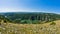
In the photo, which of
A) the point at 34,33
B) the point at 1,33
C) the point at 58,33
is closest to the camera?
the point at 1,33

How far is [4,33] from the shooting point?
710 centimetres

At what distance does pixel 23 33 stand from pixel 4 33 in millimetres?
913

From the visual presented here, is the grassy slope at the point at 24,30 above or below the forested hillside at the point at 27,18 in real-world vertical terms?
above

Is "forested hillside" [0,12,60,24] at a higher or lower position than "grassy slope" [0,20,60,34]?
lower

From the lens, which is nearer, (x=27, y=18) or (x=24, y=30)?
(x=24, y=30)

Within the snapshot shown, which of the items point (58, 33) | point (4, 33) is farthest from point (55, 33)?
point (4, 33)

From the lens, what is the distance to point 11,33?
7.27 m

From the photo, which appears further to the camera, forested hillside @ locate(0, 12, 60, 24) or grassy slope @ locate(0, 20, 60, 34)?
forested hillside @ locate(0, 12, 60, 24)

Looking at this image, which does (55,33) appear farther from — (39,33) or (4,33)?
(4,33)

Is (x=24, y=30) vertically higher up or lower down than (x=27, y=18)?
higher up

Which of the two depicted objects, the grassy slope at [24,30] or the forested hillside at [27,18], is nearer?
the grassy slope at [24,30]

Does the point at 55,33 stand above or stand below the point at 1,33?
below

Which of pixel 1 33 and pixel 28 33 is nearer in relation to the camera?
pixel 1 33

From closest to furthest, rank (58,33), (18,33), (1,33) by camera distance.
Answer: (1,33), (18,33), (58,33)
